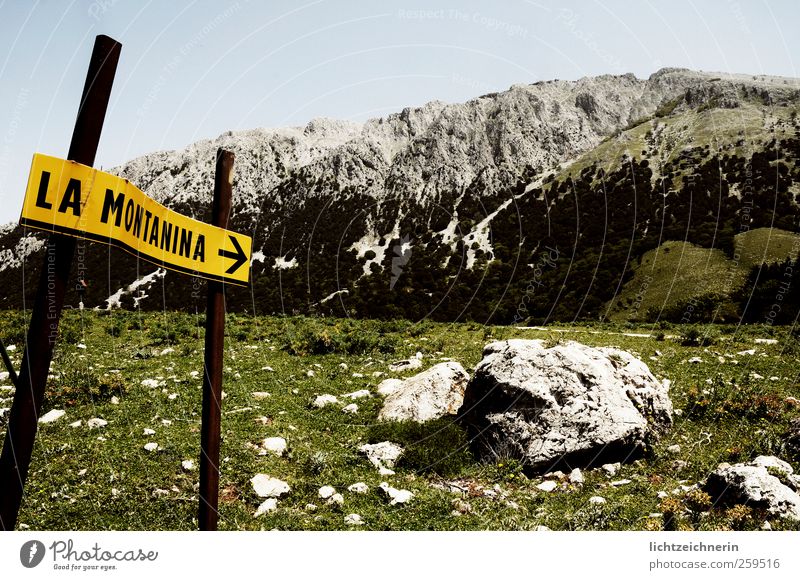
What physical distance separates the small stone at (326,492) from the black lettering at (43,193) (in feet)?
18.7

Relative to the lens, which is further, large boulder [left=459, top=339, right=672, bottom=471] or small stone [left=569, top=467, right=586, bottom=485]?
large boulder [left=459, top=339, right=672, bottom=471]

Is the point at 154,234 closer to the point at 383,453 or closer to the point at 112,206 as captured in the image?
the point at 112,206

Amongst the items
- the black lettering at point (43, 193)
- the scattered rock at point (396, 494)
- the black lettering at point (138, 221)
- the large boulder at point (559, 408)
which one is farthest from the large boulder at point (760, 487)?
the black lettering at point (43, 193)

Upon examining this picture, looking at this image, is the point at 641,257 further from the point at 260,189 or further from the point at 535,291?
the point at 260,189

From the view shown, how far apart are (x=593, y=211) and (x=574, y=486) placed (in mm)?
65511

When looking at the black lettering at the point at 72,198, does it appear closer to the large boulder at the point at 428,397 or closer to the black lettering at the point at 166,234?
the black lettering at the point at 166,234

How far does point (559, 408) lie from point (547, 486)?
151cm

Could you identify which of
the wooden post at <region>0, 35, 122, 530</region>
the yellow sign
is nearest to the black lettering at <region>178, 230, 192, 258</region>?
the yellow sign

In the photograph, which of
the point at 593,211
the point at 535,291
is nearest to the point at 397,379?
the point at 535,291

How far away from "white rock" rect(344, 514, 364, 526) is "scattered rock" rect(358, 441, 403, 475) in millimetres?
1585

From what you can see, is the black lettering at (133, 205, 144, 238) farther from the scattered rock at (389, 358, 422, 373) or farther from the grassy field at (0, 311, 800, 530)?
the scattered rock at (389, 358, 422, 373)

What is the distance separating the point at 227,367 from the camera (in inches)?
527

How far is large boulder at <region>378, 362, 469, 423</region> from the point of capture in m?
10.2

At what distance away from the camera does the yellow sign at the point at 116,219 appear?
3.36 m
